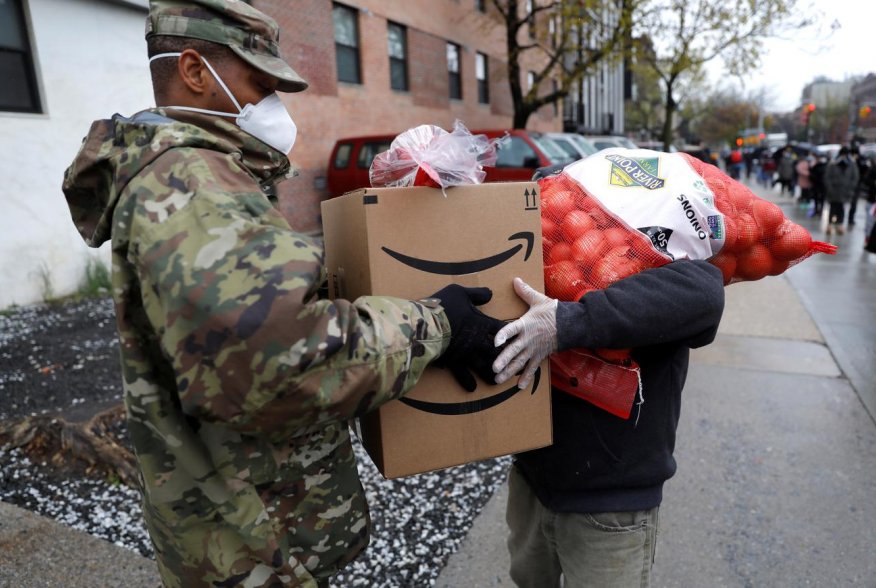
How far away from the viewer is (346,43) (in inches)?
531

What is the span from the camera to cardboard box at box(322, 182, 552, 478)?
1.36m

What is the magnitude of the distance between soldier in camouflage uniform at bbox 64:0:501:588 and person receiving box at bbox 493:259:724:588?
15cm

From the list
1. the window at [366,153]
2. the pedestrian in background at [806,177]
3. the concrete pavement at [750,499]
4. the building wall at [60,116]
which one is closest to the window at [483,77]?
the building wall at [60,116]

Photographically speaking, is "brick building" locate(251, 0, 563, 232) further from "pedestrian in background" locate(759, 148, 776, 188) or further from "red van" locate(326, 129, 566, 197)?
"pedestrian in background" locate(759, 148, 776, 188)

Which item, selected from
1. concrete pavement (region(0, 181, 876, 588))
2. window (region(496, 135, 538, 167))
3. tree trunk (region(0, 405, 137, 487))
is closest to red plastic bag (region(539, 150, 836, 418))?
concrete pavement (region(0, 181, 876, 588))

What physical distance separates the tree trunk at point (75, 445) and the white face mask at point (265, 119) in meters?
2.41

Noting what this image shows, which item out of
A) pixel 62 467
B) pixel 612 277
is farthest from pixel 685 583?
pixel 62 467

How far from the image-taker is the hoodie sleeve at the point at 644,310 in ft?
4.54

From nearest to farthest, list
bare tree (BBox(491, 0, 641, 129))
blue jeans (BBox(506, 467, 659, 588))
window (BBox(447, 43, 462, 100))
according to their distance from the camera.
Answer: blue jeans (BBox(506, 467, 659, 588)) < bare tree (BBox(491, 0, 641, 129)) < window (BBox(447, 43, 462, 100))

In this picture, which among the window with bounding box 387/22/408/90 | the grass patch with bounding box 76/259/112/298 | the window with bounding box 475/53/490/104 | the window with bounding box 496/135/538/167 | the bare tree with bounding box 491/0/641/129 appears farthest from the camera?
the window with bounding box 475/53/490/104

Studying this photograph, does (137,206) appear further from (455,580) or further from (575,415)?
(455,580)

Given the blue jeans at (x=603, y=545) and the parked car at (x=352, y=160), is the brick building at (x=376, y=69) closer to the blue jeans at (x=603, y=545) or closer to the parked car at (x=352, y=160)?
the parked car at (x=352, y=160)

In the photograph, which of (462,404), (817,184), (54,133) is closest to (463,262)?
(462,404)

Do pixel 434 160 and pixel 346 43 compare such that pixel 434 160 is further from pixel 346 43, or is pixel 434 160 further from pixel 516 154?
pixel 346 43
